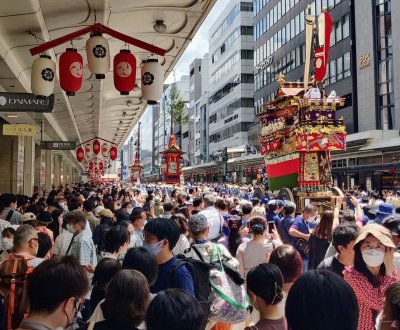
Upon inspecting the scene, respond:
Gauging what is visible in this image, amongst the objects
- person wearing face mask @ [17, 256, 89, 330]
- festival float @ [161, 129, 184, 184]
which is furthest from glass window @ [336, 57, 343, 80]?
person wearing face mask @ [17, 256, 89, 330]

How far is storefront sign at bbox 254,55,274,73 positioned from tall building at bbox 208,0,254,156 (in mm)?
4666

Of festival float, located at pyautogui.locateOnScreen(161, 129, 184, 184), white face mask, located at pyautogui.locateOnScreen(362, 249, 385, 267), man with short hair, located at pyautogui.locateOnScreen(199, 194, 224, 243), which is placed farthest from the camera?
festival float, located at pyautogui.locateOnScreen(161, 129, 184, 184)

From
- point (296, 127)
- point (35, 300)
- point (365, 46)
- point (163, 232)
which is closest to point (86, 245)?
point (163, 232)

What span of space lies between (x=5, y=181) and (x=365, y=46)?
92.3ft

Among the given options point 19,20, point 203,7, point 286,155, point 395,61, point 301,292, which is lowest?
point 301,292

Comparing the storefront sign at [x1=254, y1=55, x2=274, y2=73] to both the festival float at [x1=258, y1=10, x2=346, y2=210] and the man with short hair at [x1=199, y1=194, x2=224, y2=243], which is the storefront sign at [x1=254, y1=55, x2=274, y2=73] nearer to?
the festival float at [x1=258, y1=10, x2=346, y2=210]

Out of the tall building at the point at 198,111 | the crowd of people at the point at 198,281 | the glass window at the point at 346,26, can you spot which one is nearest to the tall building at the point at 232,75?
the tall building at the point at 198,111

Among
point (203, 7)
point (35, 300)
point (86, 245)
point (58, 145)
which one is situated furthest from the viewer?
point (58, 145)

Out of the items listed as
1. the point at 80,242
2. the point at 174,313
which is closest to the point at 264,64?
the point at 80,242

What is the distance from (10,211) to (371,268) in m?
7.76

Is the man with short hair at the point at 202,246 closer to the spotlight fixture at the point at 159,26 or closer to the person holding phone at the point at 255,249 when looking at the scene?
the person holding phone at the point at 255,249

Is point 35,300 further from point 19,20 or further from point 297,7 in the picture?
point 297,7

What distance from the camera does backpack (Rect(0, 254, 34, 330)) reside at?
3.72 m

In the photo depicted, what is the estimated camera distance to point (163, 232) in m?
4.13
